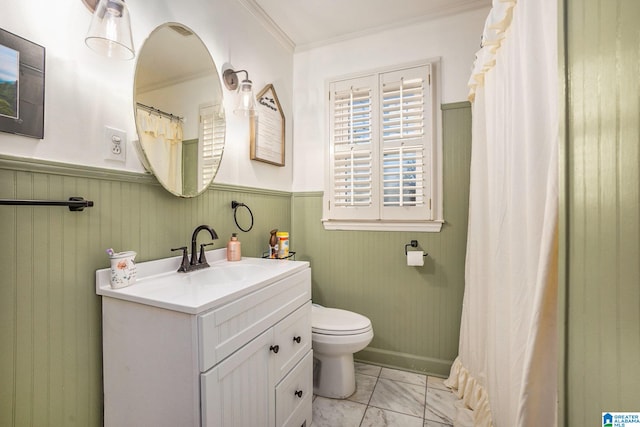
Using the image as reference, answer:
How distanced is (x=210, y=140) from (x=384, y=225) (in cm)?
133

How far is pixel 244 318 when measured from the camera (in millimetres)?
1037

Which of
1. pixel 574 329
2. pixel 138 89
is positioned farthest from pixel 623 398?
pixel 138 89

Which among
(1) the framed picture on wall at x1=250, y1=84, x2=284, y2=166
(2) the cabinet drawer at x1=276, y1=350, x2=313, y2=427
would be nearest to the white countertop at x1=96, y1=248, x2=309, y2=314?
(2) the cabinet drawer at x1=276, y1=350, x2=313, y2=427

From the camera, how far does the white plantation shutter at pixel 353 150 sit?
216cm

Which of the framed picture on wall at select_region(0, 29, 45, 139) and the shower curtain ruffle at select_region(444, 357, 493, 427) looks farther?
the shower curtain ruffle at select_region(444, 357, 493, 427)

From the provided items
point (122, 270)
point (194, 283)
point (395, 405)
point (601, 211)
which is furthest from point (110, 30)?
point (395, 405)

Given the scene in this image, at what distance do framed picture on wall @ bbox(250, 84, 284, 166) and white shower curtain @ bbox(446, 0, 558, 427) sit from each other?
1.34 metres

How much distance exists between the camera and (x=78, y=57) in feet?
3.34

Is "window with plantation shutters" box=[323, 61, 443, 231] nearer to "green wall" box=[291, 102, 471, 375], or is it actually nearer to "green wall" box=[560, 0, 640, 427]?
"green wall" box=[291, 102, 471, 375]

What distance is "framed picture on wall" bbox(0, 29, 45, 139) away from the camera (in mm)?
841

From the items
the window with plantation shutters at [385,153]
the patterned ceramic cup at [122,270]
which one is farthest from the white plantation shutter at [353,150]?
the patterned ceramic cup at [122,270]

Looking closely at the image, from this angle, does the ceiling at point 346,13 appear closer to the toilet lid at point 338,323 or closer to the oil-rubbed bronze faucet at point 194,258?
the oil-rubbed bronze faucet at point 194,258

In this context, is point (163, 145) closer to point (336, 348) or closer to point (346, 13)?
point (336, 348)

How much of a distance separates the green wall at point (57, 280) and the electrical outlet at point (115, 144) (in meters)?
0.07
